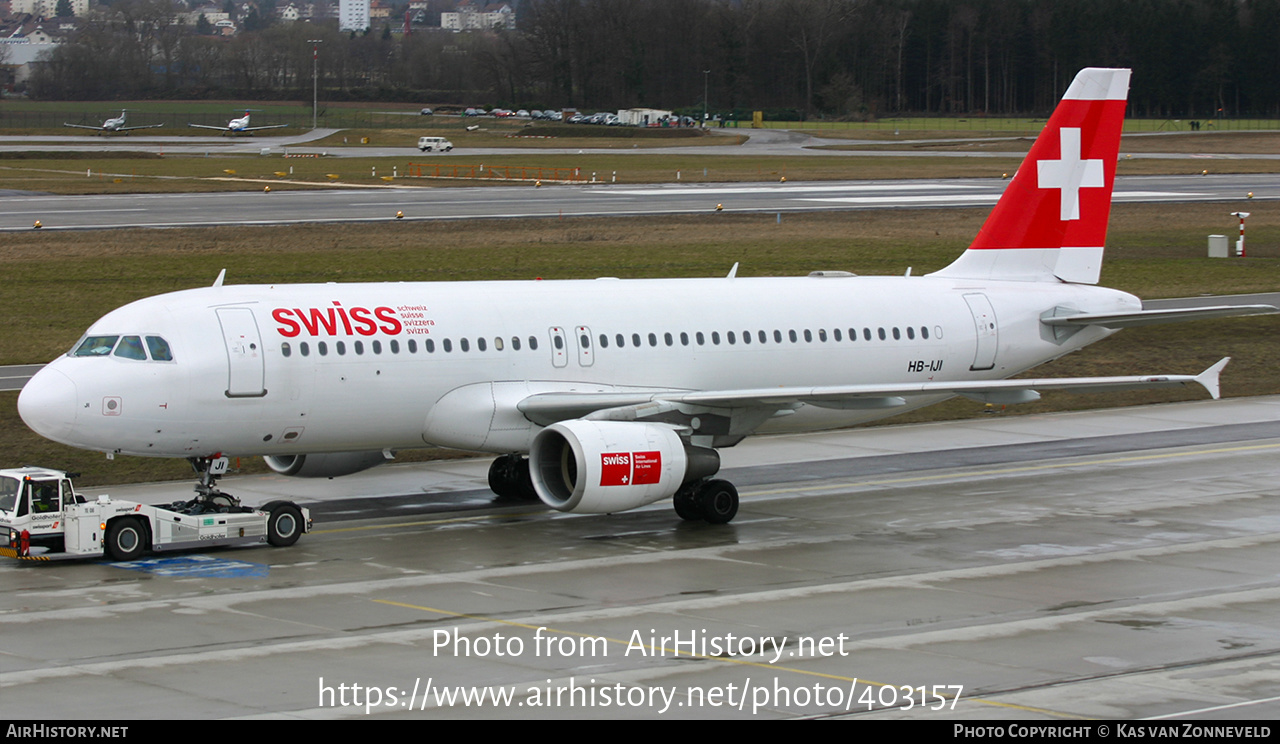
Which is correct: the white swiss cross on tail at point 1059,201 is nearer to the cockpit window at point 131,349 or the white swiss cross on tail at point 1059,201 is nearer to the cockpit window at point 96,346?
the cockpit window at point 131,349

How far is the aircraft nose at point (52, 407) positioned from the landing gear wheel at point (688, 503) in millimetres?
10116

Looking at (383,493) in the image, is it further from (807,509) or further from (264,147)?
(264,147)

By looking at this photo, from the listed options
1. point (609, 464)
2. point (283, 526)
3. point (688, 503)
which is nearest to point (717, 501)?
point (688, 503)

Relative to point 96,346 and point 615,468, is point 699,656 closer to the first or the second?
point 615,468

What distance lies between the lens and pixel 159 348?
23.8m

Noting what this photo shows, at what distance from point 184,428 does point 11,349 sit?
2134 cm

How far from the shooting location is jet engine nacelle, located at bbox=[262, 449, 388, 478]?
27.0 m

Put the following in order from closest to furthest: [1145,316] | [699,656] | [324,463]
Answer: [699,656] < [324,463] < [1145,316]

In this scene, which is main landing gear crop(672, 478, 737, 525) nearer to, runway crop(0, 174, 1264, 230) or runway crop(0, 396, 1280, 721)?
runway crop(0, 396, 1280, 721)

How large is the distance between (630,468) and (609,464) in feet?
1.34

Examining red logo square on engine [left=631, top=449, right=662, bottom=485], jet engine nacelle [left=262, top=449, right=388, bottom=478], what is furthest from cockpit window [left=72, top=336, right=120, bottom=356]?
red logo square on engine [left=631, top=449, right=662, bottom=485]

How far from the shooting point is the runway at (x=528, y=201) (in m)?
75.4
